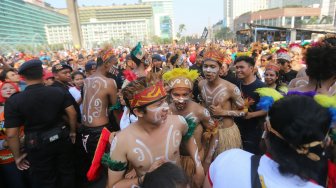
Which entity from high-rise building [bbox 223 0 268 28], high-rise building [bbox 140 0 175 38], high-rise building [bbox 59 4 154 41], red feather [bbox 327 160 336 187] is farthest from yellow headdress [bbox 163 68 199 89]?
high-rise building [bbox 223 0 268 28]

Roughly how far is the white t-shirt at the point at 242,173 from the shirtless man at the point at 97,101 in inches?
105

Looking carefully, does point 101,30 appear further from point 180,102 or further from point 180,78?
point 180,102

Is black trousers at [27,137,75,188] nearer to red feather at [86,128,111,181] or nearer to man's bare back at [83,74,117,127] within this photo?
man's bare back at [83,74,117,127]

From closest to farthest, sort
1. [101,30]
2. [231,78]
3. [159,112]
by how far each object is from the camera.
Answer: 1. [159,112]
2. [231,78]
3. [101,30]

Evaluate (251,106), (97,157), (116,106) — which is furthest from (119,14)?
(97,157)

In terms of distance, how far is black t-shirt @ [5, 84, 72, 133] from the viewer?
118 inches

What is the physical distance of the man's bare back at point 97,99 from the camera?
3729mm

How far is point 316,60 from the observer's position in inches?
95.2

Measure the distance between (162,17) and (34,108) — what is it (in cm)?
17605

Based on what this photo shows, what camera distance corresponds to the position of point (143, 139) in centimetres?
201

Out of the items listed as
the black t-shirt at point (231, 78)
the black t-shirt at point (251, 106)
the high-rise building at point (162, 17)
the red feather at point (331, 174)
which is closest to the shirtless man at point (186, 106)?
the black t-shirt at point (251, 106)

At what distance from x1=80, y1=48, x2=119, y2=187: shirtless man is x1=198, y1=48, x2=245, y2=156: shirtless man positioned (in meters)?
1.53

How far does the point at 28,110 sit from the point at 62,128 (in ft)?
1.73

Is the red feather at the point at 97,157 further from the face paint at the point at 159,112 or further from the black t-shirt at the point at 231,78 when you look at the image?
the black t-shirt at the point at 231,78
